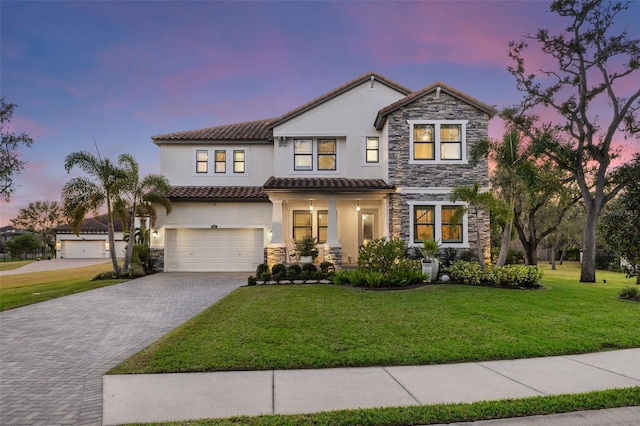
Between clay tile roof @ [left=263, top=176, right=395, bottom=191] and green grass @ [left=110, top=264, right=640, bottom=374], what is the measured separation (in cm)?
659

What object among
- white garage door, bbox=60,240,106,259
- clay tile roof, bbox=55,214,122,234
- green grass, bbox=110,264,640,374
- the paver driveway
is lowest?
white garage door, bbox=60,240,106,259

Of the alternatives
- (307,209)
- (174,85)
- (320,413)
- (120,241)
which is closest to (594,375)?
(320,413)

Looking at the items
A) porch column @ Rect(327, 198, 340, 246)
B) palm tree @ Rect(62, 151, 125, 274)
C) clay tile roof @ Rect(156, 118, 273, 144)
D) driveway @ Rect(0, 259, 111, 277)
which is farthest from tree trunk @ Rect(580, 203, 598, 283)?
driveway @ Rect(0, 259, 111, 277)

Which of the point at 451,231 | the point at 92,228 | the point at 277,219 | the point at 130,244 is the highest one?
the point at 277,219

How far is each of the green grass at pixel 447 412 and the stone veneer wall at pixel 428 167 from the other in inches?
499

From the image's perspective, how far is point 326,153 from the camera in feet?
64.4

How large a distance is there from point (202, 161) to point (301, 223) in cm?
649

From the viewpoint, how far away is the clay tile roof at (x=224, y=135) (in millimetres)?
20375

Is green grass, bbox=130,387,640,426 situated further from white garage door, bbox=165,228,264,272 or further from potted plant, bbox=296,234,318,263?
white garage door, bbox=165,228,264,272

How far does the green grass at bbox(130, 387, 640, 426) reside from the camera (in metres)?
3.73

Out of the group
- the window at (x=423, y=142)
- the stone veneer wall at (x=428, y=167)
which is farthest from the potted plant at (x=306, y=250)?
the window at (x=423, y=142)

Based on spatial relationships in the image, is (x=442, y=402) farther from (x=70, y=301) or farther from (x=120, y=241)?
(x=120, y=241)

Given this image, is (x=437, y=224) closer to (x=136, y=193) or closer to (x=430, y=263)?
(x=430, y=263)

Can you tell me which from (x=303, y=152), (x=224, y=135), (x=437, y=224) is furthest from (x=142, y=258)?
(x=437, y=224)
